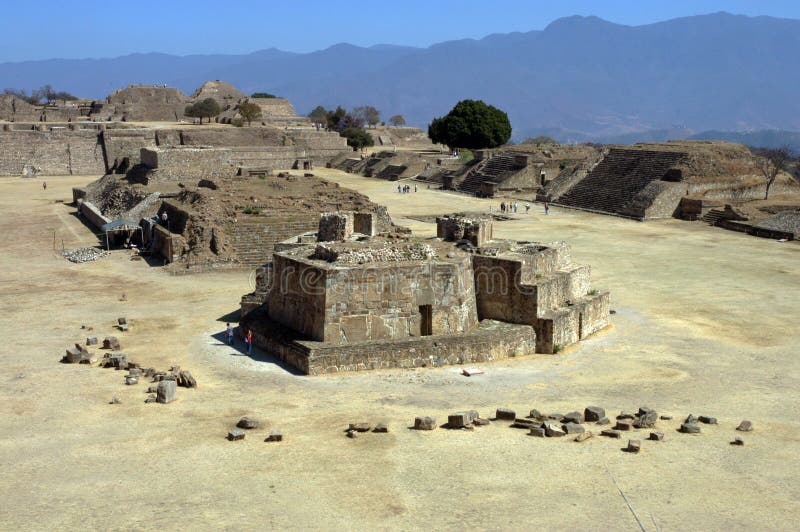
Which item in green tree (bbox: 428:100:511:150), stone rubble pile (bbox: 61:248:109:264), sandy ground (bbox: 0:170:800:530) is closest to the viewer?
sandy ground (bbox: 0:170:800:530)

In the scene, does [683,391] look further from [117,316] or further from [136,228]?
[136,228]

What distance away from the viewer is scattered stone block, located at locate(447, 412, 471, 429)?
1369 centimetres

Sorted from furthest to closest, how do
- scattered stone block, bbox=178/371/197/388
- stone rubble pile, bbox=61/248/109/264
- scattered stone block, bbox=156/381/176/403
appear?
stone rubble pile, bbox=61/248/109/264 < scattered stone block, bbox=178/371/197/388 < scattered stone block, bbox=156/381/176/403

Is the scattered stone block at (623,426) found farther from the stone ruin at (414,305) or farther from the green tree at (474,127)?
the green tree at (474,127)

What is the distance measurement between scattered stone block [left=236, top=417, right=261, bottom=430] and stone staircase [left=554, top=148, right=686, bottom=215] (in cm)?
3200

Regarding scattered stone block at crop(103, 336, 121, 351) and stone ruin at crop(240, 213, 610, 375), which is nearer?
stone ruin at crop(240, 213, 610, 375)

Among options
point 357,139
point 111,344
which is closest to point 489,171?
point 357,139

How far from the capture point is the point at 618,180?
46594 millimetres

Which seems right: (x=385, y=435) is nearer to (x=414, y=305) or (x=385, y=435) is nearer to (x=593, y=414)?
(x=593, y=414)

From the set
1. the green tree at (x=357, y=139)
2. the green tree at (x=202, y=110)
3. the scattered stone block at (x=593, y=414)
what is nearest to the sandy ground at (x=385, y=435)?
the scattered stone block at (x=593, y=414)

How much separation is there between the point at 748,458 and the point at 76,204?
3711 centimetres

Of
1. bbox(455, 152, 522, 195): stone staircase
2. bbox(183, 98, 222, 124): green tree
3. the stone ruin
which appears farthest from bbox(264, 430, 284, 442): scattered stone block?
bbox(183, 98, 222, 124): green tree

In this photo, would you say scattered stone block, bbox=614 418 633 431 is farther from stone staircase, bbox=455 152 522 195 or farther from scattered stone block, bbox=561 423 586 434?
stone staircase, bbox=455 152 522 195

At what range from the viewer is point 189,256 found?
2733 cm
